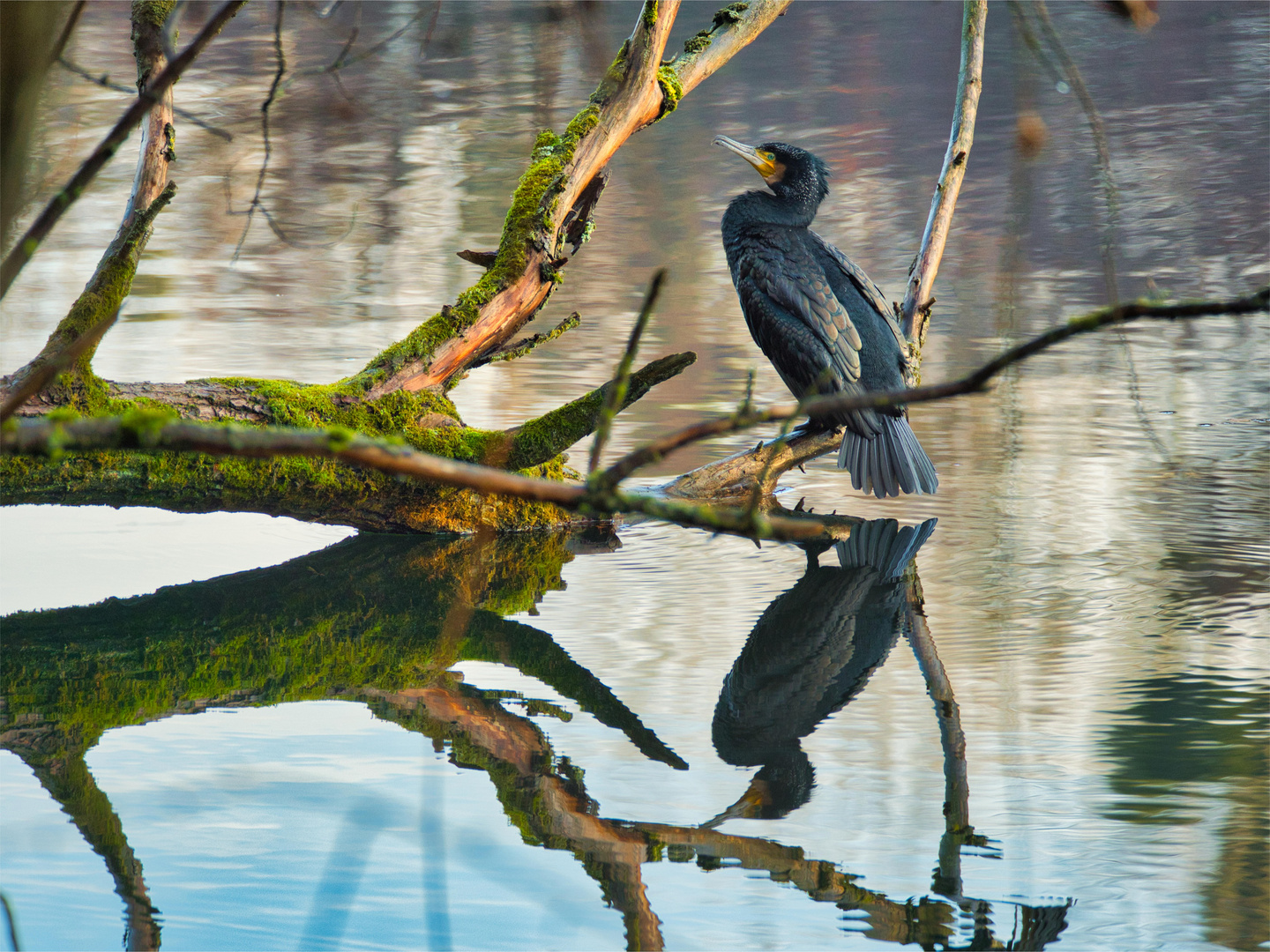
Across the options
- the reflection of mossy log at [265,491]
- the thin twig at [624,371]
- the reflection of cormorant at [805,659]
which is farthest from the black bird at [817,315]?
the thin twig at [624,371]

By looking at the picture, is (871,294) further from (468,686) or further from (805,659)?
(468,686)

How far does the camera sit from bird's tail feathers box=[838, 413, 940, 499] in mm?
3607

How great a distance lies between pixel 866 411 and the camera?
3.65 meters

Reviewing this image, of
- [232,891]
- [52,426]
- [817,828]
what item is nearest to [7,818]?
[232,891]

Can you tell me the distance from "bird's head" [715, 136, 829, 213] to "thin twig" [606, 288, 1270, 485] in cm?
329

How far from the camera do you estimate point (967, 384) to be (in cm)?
82

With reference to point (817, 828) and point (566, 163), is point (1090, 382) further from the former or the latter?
point (817, 828)

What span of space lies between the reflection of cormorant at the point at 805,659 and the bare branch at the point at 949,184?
80cm

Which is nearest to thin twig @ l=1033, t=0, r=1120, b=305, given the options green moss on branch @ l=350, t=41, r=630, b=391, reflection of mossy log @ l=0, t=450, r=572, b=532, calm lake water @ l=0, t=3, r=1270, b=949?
calm lake water @ l=0, t=3, r=1270, b=949

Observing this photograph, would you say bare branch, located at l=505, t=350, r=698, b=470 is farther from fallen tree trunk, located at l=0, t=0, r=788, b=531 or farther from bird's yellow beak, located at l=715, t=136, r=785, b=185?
bird's yellow beak, located at l=715, t=136, r=785, b=185

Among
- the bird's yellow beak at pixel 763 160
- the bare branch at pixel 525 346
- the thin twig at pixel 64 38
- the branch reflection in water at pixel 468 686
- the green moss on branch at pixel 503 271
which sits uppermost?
the thin twig at pixel 64 38

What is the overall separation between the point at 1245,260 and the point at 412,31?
334 inches

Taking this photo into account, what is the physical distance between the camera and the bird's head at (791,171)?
4039 millimetres

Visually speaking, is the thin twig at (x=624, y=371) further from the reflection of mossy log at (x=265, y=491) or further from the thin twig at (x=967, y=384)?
the reflection of mossy log at (x=265, y=491)
